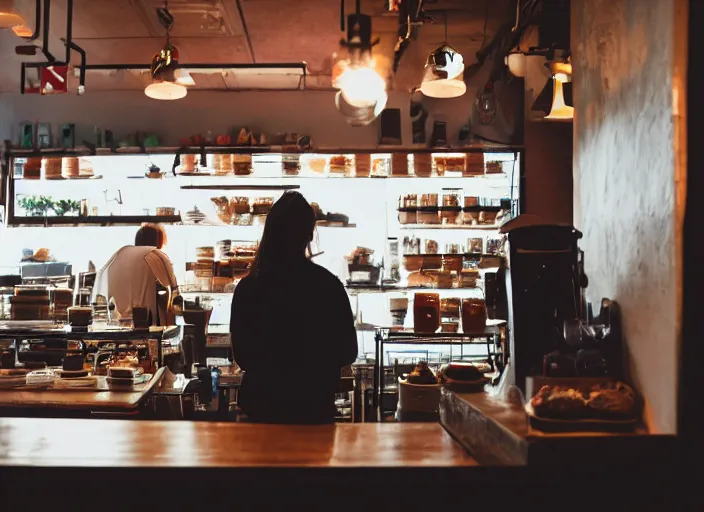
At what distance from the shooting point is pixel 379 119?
21.6ft

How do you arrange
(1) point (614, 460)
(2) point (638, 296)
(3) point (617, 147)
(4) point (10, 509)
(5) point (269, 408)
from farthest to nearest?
1. (5) point (269, 408)
2. (3) point (617, 147)
3. (2) point (638, 296)
4. (4) point (10, 509)
5. (1) point (614, 460)

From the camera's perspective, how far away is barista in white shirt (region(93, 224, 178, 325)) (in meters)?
5.63

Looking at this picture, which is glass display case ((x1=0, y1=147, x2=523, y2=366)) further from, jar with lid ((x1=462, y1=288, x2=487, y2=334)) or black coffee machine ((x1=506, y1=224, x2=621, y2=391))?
black coffee machine ((x1=506, y1=224, x2=621, y2=391))

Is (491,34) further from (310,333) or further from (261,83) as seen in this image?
(310,333)

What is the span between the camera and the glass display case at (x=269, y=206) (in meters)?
6.34

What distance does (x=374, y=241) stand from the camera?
6562mm

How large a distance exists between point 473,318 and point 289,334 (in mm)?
2662

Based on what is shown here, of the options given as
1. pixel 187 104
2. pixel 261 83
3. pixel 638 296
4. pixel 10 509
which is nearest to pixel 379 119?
pixel 261 83

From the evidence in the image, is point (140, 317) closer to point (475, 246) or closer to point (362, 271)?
point (362, 271)

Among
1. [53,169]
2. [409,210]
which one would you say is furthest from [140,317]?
[53,169]

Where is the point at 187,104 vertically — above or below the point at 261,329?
above

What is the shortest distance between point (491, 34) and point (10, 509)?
514cm

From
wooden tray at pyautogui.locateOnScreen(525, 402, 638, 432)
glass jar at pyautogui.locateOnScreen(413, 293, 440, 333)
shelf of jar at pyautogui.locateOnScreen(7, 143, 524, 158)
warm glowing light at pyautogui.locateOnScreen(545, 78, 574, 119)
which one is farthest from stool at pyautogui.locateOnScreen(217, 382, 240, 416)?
wooden tray at pyautogui.locateOnScreen(525, 402, 638, 432)

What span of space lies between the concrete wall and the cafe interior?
11mm
